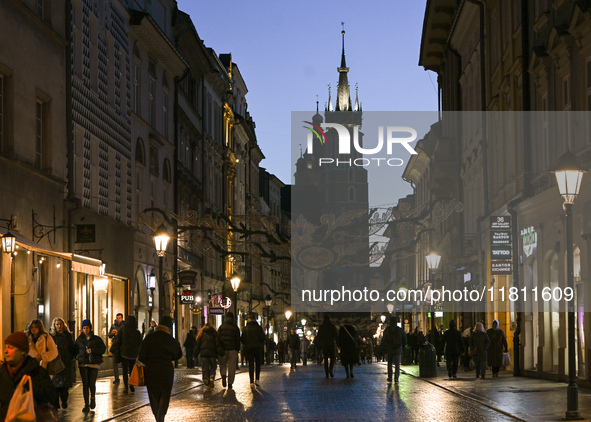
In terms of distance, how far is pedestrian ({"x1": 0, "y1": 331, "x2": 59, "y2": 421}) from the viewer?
31.6 feet

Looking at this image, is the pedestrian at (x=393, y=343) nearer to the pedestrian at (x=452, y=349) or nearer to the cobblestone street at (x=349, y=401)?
the cobblestone street at (x=349, y=401)

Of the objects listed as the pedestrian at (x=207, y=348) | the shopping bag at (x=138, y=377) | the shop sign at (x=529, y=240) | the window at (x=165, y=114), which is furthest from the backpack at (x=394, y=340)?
the window at (x=165, y=114)

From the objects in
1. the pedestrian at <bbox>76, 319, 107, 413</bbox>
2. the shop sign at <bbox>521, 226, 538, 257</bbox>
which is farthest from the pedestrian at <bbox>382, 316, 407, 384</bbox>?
the pedestrian at <bbox>76, 319, 107, 413</bbox>

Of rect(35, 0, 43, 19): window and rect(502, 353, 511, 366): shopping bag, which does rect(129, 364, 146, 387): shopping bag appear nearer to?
rect(35, 0, 43, 19): window

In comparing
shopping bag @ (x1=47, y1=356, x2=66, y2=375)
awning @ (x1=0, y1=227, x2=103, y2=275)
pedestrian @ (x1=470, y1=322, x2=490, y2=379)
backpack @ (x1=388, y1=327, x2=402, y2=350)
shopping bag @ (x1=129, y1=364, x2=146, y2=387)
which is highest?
awning @ (x1=0, y1=227, x2=103, y2=275)

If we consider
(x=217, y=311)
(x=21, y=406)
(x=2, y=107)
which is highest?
(x=2, y=107)

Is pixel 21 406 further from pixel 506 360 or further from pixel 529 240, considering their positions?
pixel 506 360

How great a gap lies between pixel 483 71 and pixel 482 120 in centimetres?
194

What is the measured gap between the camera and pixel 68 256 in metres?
24.9

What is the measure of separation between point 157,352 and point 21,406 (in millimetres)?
7292

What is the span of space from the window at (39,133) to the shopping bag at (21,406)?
19.5 meters

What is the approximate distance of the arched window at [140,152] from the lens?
4126 cm

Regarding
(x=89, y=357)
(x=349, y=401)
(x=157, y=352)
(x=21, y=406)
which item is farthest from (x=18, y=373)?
(x=349, y=401)

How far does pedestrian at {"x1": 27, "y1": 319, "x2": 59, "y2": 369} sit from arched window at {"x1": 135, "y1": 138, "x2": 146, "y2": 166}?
25.2 meters
